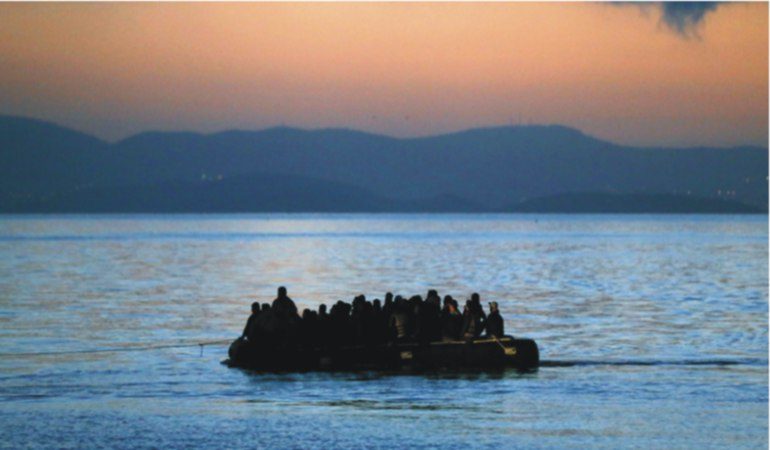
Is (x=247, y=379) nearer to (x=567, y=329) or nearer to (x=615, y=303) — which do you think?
(x=567, y=329)

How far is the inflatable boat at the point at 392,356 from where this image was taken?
32312 mm

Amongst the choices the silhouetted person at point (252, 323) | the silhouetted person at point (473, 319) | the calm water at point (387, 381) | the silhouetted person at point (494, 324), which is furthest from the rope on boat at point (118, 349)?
the silhouetted person at point (494, 324)

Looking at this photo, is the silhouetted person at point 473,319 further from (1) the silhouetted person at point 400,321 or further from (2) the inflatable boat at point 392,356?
(1) the silhouetted person at point 400,321

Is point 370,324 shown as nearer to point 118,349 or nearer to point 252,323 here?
point 252,323

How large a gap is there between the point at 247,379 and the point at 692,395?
1041 centimetres

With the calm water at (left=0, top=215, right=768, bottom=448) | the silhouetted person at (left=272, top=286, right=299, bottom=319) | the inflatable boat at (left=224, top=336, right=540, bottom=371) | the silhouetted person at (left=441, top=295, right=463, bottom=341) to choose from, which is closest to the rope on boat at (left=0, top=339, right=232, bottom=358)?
the calm water at (left=0, top=215, right=768, bottom=448)

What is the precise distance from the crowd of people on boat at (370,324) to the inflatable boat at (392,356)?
0.63 feet

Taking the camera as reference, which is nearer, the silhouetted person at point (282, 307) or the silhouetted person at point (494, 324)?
the silhouetted person at point (282, 307)

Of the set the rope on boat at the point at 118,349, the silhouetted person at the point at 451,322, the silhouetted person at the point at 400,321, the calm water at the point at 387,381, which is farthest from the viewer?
the rope on boat at the point at 118,349

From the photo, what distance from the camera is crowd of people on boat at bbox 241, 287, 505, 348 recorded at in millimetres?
32281

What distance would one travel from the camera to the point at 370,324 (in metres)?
32.5

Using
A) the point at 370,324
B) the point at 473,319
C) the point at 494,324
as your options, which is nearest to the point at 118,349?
the point at 370,324

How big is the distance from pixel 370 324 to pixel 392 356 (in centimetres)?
97

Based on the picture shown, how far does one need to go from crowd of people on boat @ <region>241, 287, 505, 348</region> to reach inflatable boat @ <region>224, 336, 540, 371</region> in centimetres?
19
